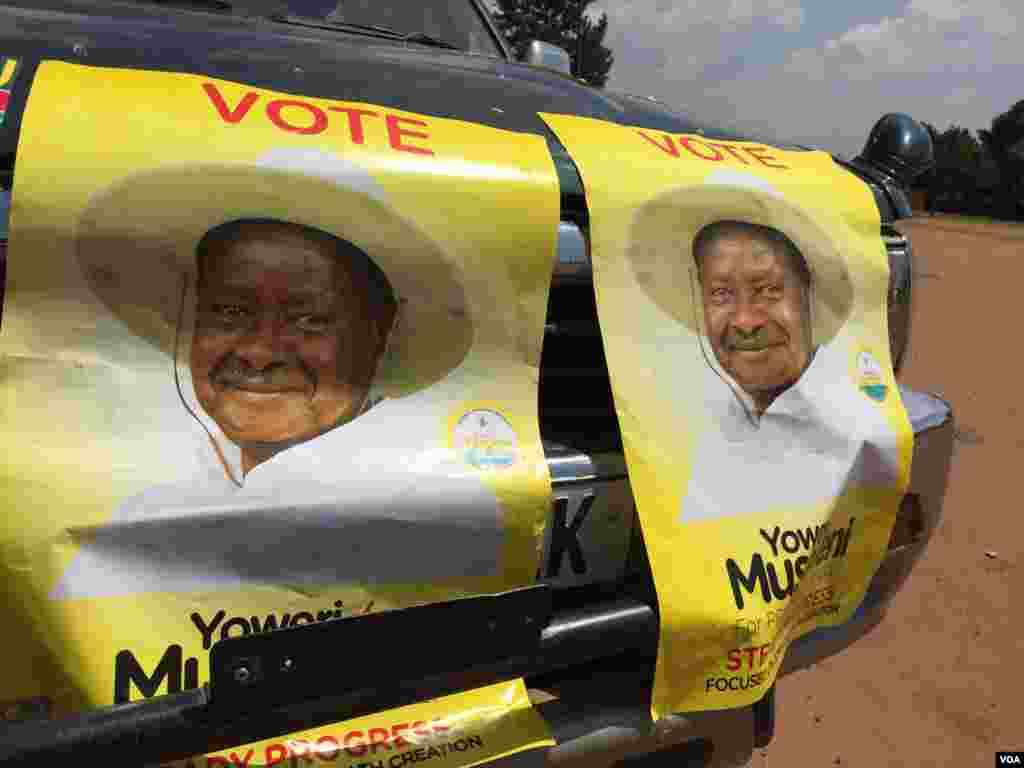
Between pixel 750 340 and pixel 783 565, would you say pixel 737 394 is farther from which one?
pixel 783 565

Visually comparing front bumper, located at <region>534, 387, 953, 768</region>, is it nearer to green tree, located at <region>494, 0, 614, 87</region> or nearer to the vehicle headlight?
the vehicle headlight

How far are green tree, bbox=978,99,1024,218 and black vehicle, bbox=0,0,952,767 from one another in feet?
138

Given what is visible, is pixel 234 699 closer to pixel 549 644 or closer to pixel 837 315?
pixel 549 644

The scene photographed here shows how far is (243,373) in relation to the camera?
1.14 metres

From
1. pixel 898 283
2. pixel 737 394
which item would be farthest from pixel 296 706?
pixel 898 283

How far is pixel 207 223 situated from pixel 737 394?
2.96 ft

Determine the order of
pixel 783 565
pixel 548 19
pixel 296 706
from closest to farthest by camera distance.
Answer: pixel 296 706 → pixel 783 565 → pixel 548 19

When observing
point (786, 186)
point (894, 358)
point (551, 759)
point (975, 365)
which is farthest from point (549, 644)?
point (975, 365)

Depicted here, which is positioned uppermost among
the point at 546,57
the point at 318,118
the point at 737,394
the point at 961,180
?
the point at 961,180

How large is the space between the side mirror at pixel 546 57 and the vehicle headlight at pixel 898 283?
4.04 feet

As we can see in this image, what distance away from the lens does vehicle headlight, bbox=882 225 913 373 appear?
5.82 ft

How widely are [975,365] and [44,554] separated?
21.8 ft

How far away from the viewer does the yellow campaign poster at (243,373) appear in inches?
41.0

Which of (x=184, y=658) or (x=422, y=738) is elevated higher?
(x=184, y=658)
